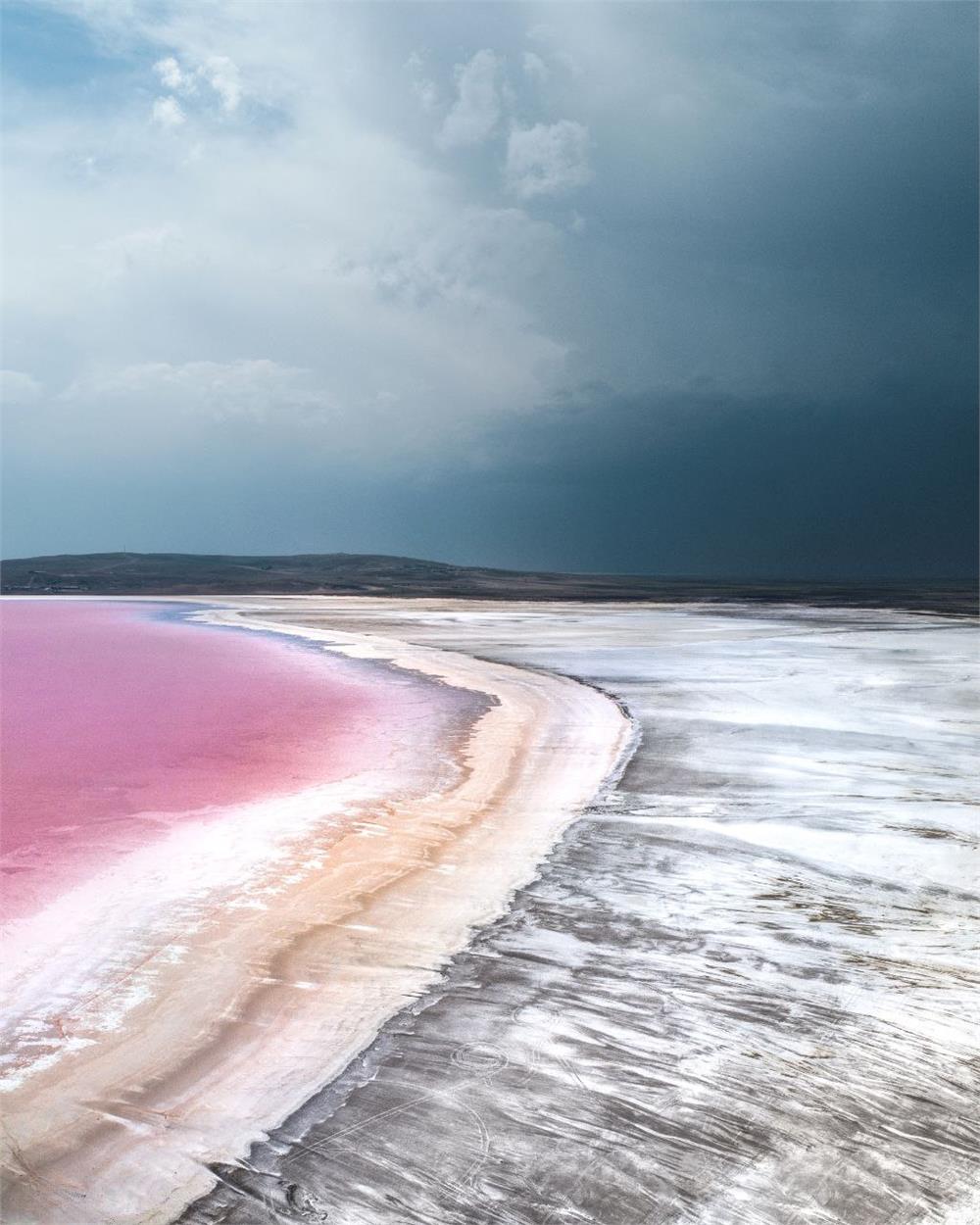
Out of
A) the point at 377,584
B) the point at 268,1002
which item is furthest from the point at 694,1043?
the point at 377,584

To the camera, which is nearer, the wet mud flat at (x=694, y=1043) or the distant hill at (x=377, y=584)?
the wet mud flat at (x=694, y=1043)

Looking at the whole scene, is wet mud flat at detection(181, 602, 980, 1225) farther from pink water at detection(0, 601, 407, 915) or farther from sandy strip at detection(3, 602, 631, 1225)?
pink water at detection(0, 601, 407, 915)

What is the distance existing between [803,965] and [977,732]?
21.6ft

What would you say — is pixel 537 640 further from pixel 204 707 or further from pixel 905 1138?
pixel 905 1138

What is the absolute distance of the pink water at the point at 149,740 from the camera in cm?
736

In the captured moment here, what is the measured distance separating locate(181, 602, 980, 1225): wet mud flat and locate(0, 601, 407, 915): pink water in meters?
3.05

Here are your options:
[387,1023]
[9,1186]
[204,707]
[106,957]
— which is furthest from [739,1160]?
[204,707]

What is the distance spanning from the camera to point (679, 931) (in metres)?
5.04

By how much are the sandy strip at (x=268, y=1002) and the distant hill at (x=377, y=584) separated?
31.7m

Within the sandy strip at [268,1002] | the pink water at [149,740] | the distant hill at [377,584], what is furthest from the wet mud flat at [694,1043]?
the distant hill at [377,584]

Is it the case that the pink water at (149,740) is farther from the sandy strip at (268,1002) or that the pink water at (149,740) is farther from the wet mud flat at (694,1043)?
the wet mud flat at (694,1043)

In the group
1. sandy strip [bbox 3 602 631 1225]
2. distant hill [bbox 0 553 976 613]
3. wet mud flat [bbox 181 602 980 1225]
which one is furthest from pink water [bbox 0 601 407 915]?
distant hill [bbox 0 553 976 613]

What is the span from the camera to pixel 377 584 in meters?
76.5

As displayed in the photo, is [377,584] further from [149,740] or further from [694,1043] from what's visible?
[694,1043]
